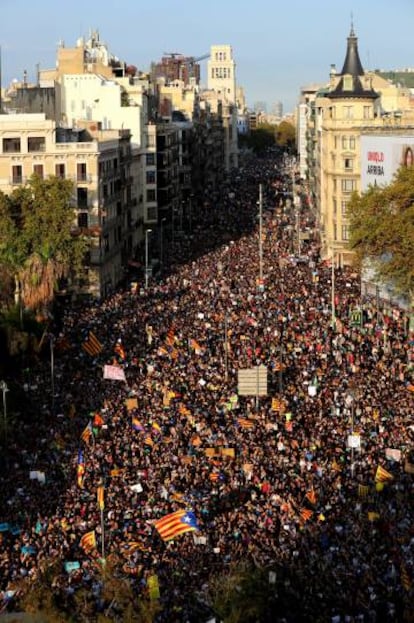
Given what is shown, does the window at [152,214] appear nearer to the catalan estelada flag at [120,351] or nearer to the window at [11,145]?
the window at [11,145]

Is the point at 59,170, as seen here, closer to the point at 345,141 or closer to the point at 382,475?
the point at 345,141

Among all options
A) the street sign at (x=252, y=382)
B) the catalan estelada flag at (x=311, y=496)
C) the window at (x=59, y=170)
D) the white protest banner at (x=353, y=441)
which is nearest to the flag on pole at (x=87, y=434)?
the street sign at (x=252, y=382)

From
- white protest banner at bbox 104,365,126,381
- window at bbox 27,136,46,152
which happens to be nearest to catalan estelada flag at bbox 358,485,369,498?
white protest banner at bbox 104,365,126,381

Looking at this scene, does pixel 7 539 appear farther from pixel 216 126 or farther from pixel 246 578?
pixel 216 126

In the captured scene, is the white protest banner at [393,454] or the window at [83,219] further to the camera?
the window at [83,219]

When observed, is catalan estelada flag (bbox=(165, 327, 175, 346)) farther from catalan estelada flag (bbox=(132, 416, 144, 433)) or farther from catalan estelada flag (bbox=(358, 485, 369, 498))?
catalan estelada flag (bbox=(358, 485, 369, 498))

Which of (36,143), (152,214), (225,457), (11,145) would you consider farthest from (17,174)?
(225,457)

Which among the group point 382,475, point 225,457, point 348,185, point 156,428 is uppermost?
point 348,185
